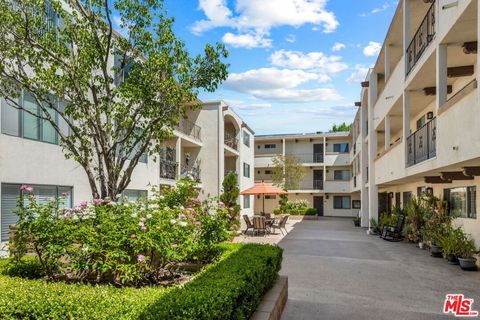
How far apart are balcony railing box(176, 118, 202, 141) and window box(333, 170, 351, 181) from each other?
65.1 ft

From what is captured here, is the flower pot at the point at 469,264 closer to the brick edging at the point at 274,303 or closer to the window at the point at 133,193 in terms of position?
the brick edging at the point at 274,303

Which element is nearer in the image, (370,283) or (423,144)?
(370,283)

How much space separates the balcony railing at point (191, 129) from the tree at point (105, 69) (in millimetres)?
15364

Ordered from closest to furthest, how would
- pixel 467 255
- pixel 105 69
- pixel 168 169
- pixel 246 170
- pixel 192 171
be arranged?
pixel 105 69, pixel 467 255, pixel 168 169, pixel 192 171, pixel 246 170

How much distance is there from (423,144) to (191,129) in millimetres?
16969

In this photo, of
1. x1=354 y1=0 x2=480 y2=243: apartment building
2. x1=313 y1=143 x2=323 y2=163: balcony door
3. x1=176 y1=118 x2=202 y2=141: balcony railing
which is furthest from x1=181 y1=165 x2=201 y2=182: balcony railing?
x1=313 y1=143 x2=323 y2=163: balcony door

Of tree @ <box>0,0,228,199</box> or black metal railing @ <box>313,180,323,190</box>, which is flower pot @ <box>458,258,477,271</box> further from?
black metal railing @ <box>313,180,323,190</box>

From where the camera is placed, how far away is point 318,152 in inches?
1631

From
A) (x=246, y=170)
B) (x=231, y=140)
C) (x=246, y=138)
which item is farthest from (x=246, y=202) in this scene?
(x=231, y=140)

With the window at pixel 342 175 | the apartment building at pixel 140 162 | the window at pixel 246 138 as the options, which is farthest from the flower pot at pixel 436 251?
the window at pixel 342 175

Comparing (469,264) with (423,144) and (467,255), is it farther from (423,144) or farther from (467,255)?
(423,144)

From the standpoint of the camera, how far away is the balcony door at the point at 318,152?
4050 centimetres

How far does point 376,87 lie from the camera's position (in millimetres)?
21484

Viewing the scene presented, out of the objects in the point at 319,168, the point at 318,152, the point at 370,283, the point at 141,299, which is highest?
the point at 318,152
